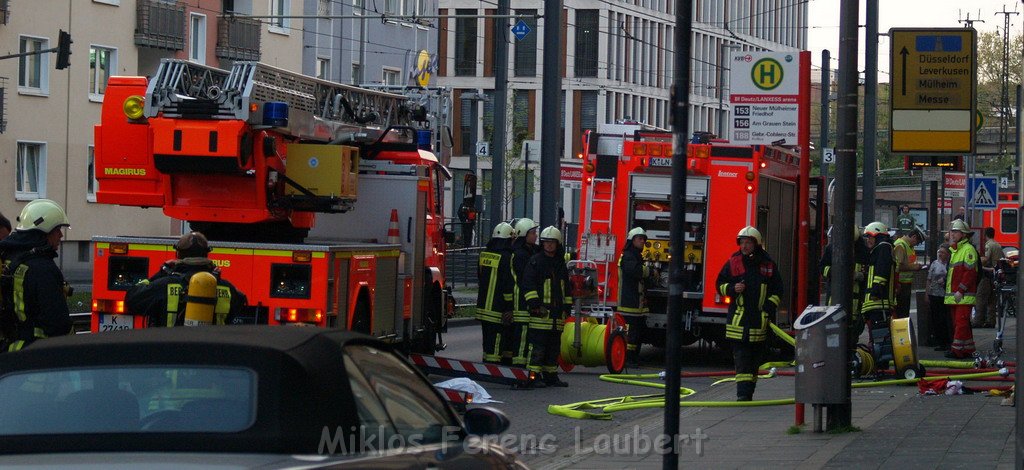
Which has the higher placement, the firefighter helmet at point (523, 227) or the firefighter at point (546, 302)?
the firefighter helmet at point (523, 227)

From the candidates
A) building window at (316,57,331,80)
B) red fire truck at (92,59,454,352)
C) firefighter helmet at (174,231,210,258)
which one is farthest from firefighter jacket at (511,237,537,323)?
building window at (316,57,331,80)

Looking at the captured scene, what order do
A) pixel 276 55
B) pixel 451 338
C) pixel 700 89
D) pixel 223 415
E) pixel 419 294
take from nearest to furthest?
pixel 223 415 → pixel 419 294 → pixel 451 338 → pixel 276 55 → pixel 700 89

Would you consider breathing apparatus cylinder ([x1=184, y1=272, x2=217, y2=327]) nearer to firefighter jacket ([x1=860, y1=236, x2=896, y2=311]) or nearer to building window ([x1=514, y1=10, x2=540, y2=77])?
firefighter jacket ([x1=860, y1=236, x2=896, y2=311])

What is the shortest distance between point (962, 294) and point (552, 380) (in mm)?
6079

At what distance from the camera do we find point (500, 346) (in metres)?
17.0

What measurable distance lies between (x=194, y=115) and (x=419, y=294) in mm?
3503

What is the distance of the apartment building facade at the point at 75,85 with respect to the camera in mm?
39750

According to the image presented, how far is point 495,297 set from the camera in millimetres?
16609

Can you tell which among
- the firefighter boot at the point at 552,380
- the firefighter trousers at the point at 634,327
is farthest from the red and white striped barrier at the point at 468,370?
the firefighter trousers at the point at 634,327

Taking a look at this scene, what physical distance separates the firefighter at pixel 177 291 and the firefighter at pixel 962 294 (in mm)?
11682

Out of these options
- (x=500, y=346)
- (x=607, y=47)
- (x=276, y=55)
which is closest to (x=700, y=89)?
(x=607, y=47)

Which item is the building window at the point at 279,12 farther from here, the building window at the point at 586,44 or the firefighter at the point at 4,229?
the firefighter at the point at 4,229

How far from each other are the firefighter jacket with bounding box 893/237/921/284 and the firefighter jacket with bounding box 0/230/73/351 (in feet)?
49.6

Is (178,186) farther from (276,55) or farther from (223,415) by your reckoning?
(276,55)
